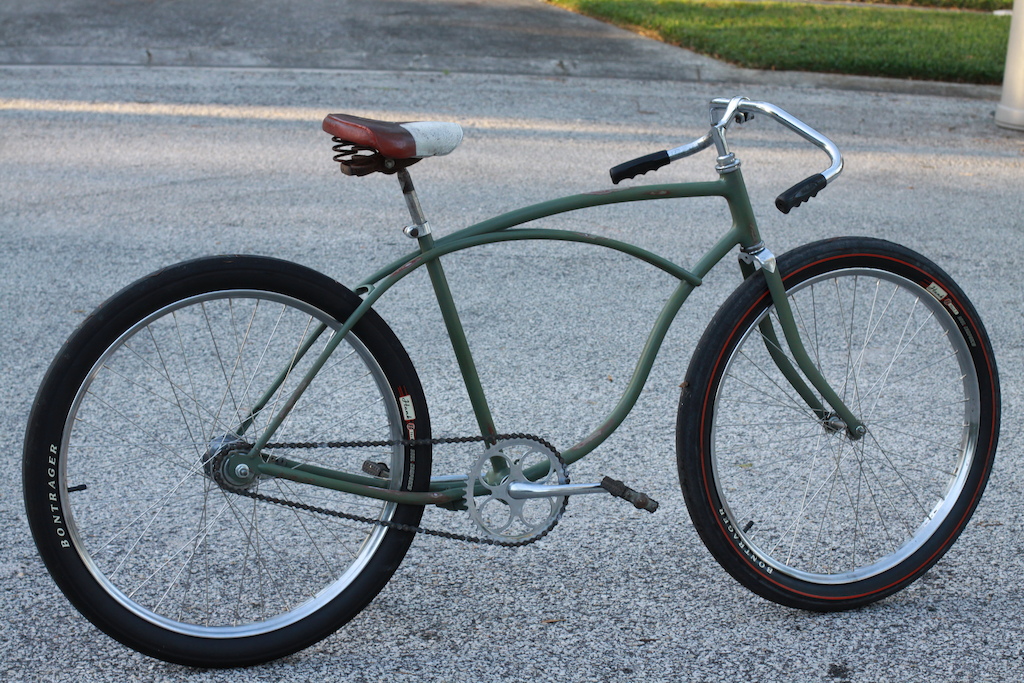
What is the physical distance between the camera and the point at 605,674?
8.81 ft

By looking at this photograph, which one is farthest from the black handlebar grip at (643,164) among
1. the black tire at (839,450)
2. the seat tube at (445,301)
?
the seat tube at (445,301)

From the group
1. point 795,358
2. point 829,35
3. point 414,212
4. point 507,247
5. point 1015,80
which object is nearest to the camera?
point 414,212

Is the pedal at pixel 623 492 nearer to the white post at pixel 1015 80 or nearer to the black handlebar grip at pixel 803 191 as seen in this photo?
the black handlebar grip at pixel 803 191

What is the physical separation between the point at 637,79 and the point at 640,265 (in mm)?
4368

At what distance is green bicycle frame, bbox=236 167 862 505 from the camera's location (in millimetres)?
2586

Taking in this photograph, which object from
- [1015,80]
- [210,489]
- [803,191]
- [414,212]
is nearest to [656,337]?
[803,191]

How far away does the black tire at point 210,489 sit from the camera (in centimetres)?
245

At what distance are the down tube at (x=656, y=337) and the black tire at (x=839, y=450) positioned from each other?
113 mm

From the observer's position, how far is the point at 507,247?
5.71 m

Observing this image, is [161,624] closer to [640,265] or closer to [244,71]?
[640,265]

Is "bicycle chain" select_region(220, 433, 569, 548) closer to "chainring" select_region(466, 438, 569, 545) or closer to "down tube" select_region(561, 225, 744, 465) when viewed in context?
"chainring" select_region(466, 438, 569, 545)

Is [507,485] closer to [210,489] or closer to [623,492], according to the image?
[623,492]

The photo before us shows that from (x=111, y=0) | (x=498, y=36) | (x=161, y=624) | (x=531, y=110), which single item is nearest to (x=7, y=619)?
(x=161, y=624)

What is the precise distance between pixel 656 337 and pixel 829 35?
29.8 ft
